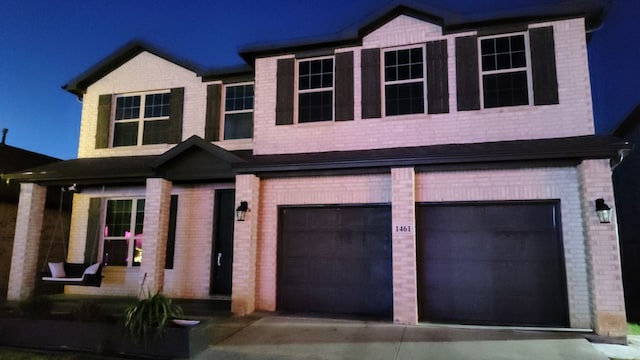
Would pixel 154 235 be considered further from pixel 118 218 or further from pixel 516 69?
pixel 516 69

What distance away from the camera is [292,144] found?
9.41 metres

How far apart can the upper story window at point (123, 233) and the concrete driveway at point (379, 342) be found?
4442 millimetres

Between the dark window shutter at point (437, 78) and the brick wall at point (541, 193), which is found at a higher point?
the dark window shutter at point (437, 78)

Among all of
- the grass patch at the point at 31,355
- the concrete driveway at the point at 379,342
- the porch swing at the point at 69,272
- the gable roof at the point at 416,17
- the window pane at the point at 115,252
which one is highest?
the gable roof at the point at 416,17

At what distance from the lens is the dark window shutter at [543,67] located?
8.05 m

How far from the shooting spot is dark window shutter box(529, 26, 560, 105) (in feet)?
26.4

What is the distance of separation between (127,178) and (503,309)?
27.9 feet

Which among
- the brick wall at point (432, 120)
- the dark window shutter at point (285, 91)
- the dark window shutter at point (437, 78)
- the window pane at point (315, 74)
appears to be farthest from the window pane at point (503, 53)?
the dark window shutter at point (285, 91)

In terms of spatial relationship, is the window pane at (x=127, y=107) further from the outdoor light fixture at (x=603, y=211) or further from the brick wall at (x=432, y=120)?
the outdoor light fixture at (x=603, y=211)

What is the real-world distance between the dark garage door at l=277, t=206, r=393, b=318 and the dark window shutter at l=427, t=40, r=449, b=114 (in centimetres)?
237

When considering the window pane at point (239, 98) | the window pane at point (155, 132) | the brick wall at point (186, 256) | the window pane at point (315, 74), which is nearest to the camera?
the window pane at point (315, 74)

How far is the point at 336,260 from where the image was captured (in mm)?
8773

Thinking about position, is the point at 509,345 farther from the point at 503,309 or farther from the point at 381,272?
the point at 381,272

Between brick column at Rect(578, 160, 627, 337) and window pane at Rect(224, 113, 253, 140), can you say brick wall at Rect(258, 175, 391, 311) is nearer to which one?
window pane at Rect(224, 113, 253, 140)
